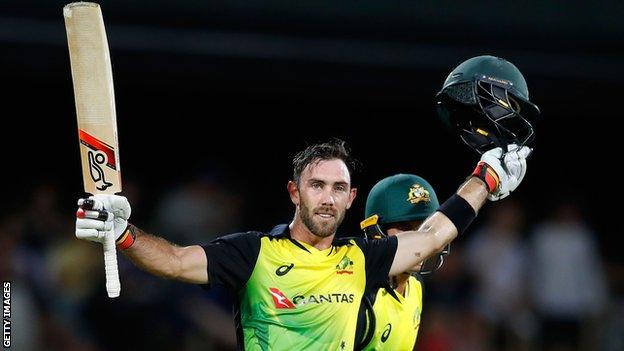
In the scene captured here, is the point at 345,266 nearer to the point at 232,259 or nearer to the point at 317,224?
the point at 317,224

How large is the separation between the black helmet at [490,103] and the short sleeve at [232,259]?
1045 millimetres

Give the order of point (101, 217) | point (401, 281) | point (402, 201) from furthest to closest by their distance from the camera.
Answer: point (402, 201) → point (401, 281) → point (101, 217)

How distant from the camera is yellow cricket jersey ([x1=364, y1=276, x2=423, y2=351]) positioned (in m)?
4.92

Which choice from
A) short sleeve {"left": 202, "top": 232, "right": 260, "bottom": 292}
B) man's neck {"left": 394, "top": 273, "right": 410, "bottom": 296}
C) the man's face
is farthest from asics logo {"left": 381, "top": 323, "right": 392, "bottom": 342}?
short sleeve {"left": 202, "top": 232, "right": 260, "bottom": 292}

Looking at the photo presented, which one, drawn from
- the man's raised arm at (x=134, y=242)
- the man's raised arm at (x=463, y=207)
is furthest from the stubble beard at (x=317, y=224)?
the man's raised arm at (x=134, y=242)

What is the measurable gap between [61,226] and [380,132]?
2690 millimetres

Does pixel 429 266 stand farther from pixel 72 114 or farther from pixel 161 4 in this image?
pixel 72 114

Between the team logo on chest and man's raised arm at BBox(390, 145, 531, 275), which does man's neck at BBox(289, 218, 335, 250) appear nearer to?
the team logo on chest

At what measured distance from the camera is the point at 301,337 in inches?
172

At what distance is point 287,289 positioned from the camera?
441 cm

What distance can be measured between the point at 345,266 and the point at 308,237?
0.60ft

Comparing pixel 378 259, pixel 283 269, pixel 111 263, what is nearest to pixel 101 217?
pixel 111 263

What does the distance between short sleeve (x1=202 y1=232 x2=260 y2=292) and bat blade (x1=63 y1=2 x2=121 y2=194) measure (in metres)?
0.46

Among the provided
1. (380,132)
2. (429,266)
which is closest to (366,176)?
(380,132)
